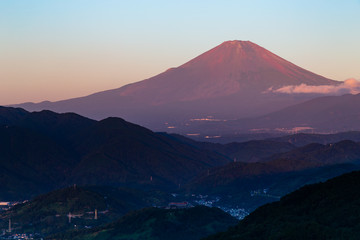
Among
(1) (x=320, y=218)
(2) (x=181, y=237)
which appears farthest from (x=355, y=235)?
(2) (x=181, y=237)

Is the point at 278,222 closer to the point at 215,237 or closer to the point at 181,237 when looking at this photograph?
the point at 215,237

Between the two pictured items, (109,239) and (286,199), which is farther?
(109,239)

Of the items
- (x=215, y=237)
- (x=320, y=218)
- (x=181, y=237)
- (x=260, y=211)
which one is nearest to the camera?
(x=320, y=218)

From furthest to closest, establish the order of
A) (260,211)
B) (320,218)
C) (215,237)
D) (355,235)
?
(260,211) → (215,237) → (320,218) → (355,235)

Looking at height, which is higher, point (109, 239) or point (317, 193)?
point (317, 193)

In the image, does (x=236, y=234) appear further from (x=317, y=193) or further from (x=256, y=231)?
(x=317, y=193)

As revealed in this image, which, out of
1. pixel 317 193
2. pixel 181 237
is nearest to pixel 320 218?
pixel 317 193
